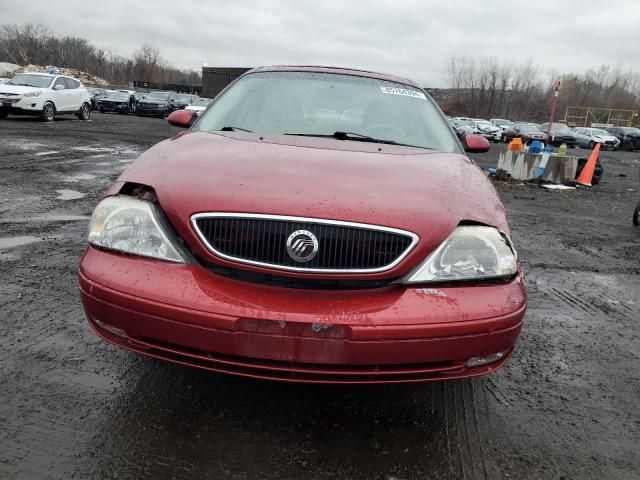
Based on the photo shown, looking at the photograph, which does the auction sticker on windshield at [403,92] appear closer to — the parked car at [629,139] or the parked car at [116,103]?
the parked car at [116,103]

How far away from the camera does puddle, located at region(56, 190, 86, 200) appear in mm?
6365

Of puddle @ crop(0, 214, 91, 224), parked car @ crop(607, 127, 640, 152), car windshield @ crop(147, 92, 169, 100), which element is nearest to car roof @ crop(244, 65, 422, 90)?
puddle @ crop(0, 214, 91, 224)

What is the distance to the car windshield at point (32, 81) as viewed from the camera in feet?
57.4

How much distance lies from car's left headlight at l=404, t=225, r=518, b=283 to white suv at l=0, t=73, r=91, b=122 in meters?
18.5

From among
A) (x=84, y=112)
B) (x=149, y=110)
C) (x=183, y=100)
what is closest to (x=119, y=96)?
(x=149, y=110)

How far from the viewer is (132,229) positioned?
2.04 metres

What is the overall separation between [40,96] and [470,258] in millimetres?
18909

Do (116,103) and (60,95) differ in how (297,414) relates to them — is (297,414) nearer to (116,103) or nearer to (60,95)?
(60,95)

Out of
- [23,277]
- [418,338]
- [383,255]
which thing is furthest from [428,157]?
[23,277]

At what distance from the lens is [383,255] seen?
1919mm

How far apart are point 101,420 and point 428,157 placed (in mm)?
1967

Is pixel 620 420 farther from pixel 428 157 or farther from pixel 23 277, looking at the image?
pixel 23 277

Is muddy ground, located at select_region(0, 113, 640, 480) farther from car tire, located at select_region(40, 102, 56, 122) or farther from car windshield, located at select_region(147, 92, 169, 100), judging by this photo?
car windshield, located at select_region(147, 92, 169, 100)

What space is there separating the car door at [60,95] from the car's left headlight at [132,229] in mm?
18516
